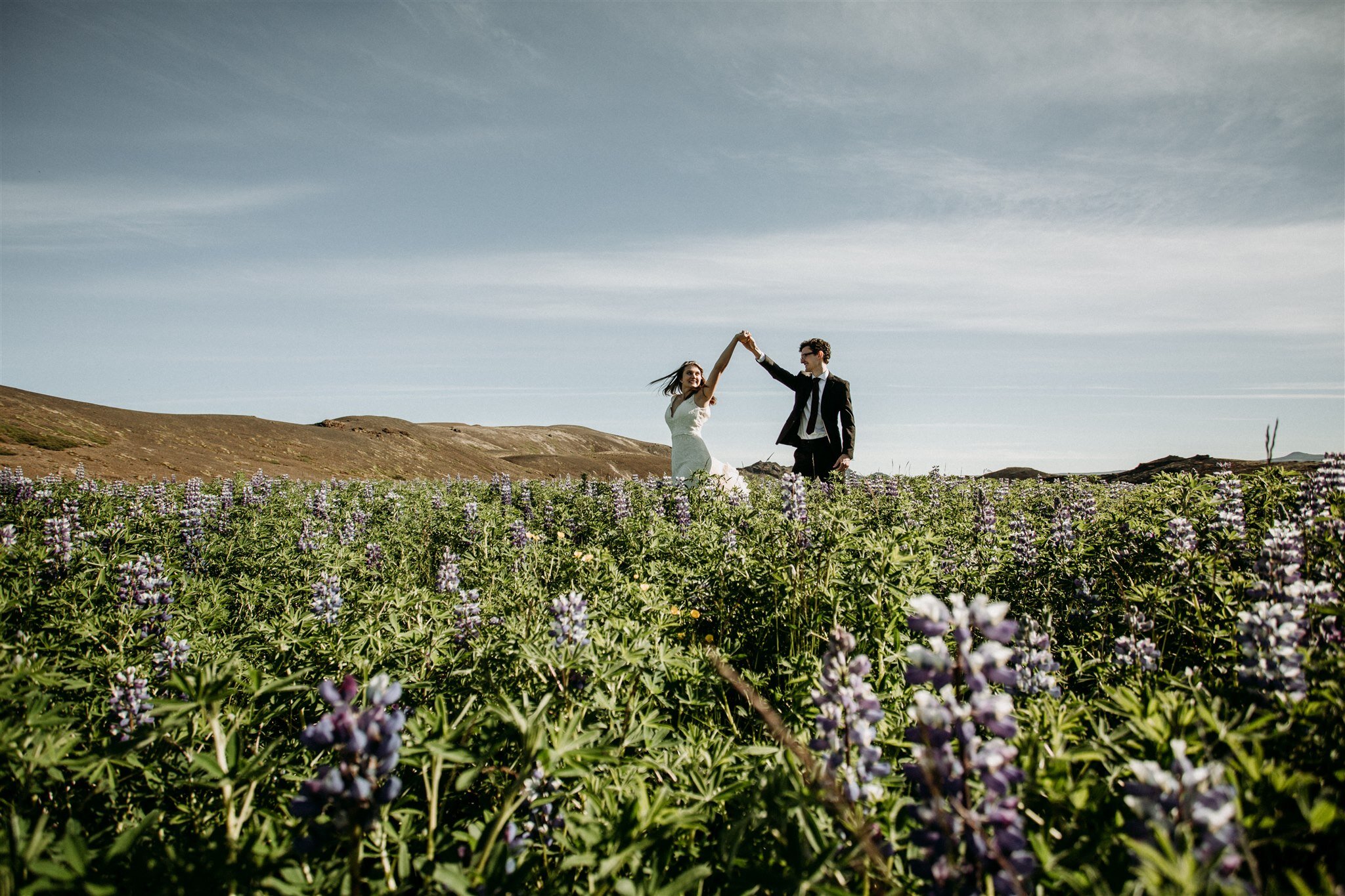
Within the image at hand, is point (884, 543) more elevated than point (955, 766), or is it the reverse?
point (884, 543)

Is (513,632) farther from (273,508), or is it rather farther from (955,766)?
(273,508)

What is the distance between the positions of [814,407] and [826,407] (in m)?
0.20

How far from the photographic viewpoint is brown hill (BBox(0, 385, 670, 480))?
55.2 feet

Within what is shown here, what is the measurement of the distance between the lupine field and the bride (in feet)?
17.9

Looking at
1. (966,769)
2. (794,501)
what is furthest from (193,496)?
(966,769)

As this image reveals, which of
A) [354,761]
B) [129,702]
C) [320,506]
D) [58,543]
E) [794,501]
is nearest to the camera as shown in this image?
[354,761]

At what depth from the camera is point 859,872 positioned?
151 cm

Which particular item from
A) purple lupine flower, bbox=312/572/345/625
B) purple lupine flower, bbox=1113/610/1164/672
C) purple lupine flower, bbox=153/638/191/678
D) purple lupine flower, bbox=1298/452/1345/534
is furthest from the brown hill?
purple lupine flower, bbox=1298/452/1345/534

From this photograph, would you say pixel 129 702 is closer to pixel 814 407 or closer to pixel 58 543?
pixel 58 543

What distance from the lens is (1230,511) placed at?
443 centimetres

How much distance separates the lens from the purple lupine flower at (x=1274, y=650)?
194 centimetres

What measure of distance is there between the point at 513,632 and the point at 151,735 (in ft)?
5.74

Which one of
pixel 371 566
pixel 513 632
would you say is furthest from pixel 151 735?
pixel 371 566

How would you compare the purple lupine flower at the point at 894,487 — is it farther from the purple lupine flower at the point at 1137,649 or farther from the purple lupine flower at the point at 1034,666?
the purple lupine flower at the point at 1034,666
